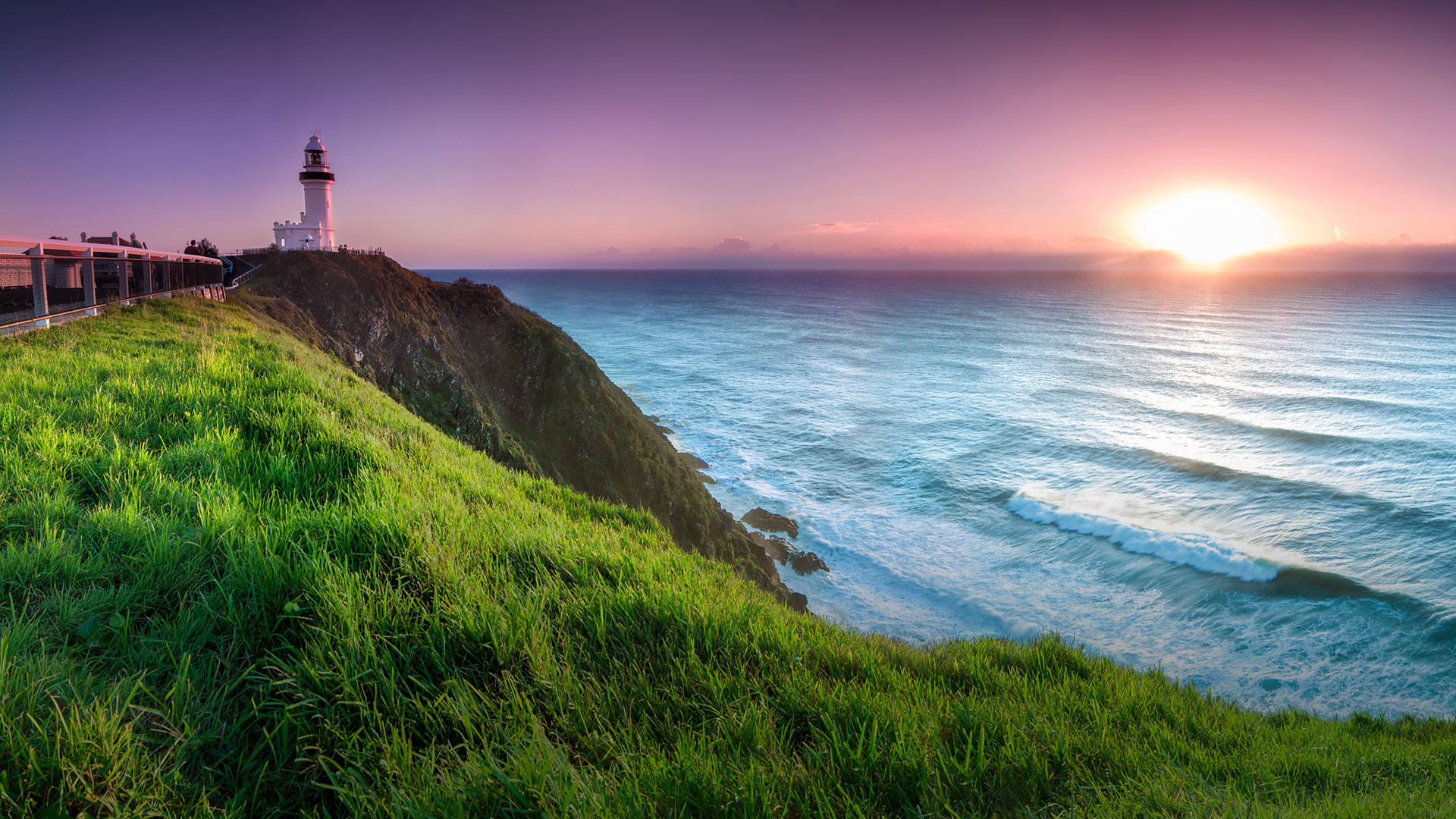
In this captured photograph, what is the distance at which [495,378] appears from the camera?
32.4 metres

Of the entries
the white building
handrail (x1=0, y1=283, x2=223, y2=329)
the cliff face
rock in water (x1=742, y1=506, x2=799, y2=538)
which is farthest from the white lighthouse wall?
rock in water (x1=742, y1=506, x2=799, y2=538)

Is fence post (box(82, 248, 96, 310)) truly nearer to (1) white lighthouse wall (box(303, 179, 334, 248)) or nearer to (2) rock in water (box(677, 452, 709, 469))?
(2) rock in water (box(677, 452, 709, 469))

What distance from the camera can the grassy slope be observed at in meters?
2.17

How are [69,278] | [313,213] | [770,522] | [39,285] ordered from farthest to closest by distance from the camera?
[313,213] → [770,522] → [69,278] → [39,285]

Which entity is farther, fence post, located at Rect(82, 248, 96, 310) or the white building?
the white building

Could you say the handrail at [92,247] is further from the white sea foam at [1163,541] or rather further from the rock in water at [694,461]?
the white sea foam at [1163,541]

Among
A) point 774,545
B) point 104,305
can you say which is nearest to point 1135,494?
point 774,545

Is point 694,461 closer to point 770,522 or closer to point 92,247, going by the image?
point 770,522

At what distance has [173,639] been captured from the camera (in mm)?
2682

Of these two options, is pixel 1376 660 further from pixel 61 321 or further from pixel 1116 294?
pixel 1116 294

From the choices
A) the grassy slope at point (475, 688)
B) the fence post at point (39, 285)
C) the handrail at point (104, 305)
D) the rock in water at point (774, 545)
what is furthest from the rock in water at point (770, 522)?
the fence post at point (39, 285)

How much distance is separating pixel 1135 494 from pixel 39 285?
115ft

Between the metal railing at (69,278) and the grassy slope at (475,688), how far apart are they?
9.34m

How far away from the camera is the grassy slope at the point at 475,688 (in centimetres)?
217
